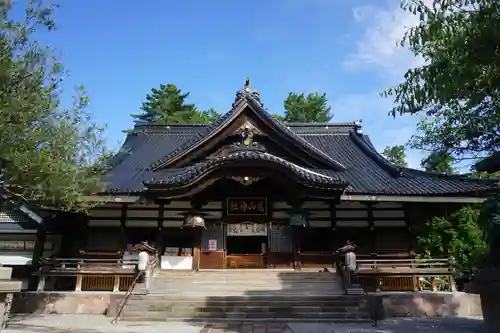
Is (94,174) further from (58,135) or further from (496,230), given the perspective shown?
(496,230)

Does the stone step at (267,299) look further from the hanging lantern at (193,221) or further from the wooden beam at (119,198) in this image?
the wooden beam at (119,198)

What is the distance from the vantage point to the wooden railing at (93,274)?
41.5 ft

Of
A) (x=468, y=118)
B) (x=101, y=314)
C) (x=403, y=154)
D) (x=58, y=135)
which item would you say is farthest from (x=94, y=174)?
(x=403, y=154)

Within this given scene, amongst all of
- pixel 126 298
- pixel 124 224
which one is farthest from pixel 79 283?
pixel 124 224

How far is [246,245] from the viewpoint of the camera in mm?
16891

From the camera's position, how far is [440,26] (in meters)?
5.69

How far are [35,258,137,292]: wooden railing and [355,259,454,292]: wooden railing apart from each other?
7.78 meters

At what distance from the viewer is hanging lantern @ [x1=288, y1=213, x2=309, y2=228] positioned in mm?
14117

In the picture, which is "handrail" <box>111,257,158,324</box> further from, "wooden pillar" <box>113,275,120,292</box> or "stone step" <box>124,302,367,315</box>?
"wooden pillar" <box>113,275,120,292</box>

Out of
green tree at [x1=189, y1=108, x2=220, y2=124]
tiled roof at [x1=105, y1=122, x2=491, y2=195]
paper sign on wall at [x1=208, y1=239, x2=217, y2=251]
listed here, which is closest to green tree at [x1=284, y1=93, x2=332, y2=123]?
green tree at [x1=189, y1=108, x2=220, y2=124]

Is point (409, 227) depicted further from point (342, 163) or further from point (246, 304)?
point (246, 304)

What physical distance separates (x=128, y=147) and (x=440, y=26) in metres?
18.3

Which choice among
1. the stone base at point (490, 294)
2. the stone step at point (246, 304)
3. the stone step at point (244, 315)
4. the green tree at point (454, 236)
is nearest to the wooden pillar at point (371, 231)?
the green tree at point (454, 236)

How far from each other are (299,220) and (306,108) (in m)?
34.5
